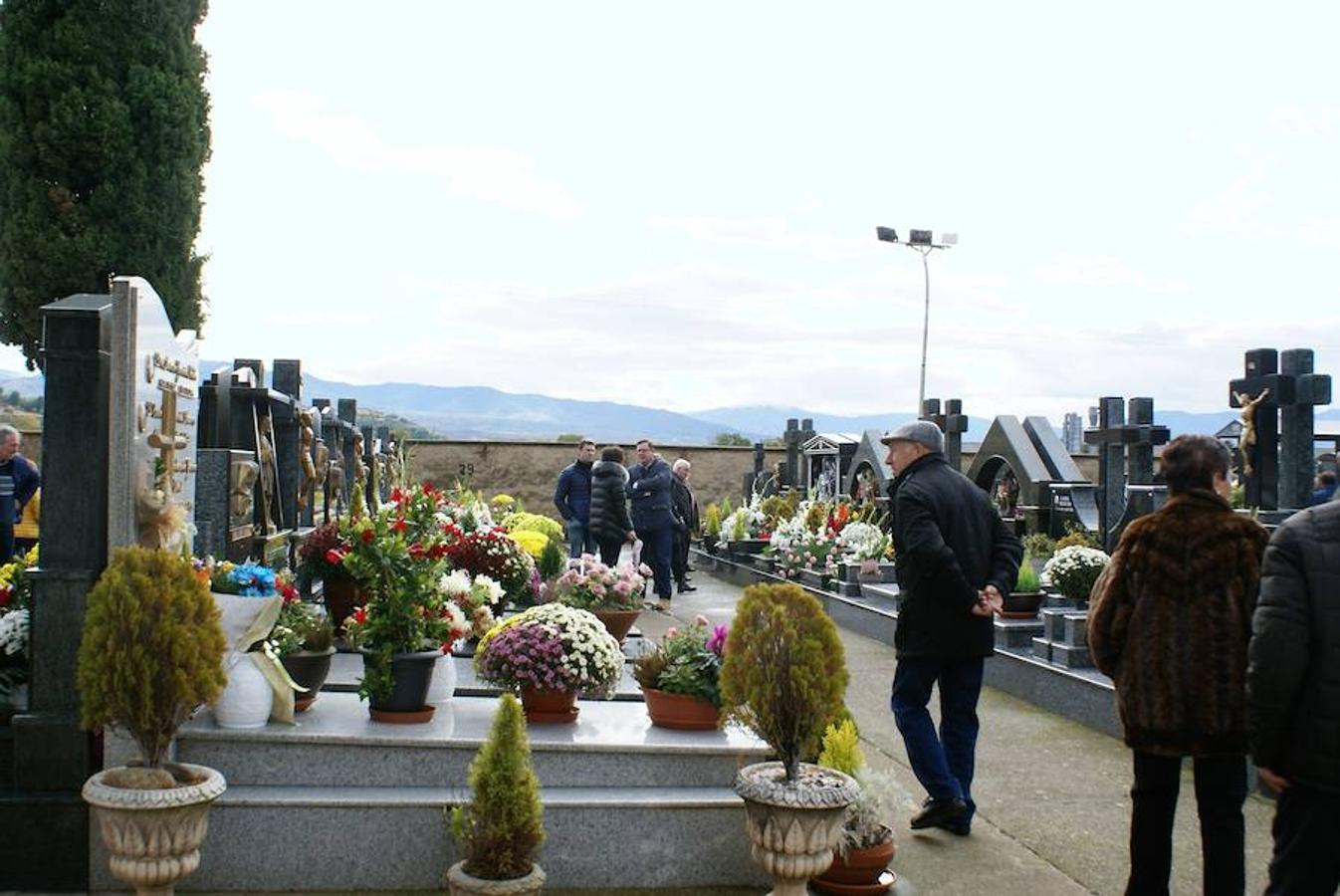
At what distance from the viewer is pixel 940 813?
5.36 meters

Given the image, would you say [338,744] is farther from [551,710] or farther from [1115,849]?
[1115,849]

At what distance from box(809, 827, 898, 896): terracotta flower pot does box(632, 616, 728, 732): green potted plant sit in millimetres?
950

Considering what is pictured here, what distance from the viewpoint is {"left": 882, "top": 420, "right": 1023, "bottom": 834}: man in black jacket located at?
17.3ft

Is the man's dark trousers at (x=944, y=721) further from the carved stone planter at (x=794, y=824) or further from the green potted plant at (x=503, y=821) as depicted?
the green potted plant at (x=503, y=821)

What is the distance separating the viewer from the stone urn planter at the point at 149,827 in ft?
12.7

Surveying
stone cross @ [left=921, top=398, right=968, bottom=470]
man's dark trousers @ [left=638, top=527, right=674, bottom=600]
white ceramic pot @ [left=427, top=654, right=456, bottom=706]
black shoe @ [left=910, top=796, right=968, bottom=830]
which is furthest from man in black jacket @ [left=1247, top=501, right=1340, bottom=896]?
stone cross @ [left=921, top=398, right=968, bottom=470]

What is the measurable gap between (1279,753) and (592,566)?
5.19 metres

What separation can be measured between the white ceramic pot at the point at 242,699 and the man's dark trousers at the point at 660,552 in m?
8.09

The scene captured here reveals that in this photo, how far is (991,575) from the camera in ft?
17.9

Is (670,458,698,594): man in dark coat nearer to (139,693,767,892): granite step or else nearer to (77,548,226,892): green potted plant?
(139,693,767,892): granite step

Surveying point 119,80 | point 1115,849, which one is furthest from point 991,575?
point 119,80

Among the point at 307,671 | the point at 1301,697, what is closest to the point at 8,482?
the point at 307,671

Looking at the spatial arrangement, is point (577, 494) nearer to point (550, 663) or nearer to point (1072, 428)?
point (550, 663)

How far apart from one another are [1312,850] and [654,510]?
31.8 ft
